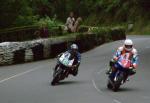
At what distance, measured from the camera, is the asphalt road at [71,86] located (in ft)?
57.6

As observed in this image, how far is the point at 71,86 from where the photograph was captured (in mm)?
21141

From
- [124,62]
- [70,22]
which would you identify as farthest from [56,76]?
[70,22]

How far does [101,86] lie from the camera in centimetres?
2080

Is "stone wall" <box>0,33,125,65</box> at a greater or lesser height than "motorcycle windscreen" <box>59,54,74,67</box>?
lesser

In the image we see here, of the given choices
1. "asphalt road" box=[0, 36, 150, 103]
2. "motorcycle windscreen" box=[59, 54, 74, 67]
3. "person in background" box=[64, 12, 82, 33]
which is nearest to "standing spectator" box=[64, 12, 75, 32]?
"person in background" box=[64, 12, 82, 33]

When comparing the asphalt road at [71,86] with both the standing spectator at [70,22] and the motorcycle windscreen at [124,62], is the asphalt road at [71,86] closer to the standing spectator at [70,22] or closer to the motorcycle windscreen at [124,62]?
the motorcycle windscreen at [124,62]

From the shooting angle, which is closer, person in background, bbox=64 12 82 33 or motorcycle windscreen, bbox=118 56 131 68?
motorcycle windscreen, bbox=118 56 131 68

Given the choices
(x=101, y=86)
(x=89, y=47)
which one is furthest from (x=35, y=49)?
(x=101, y=86)

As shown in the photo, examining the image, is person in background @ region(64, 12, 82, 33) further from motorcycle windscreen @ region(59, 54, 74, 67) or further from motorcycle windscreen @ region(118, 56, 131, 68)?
motorcycle windscreen @ region(118, 56, 131, 68)

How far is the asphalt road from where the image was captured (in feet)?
57.6

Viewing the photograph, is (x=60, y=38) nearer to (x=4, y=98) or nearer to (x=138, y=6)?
(x=4, y=98)

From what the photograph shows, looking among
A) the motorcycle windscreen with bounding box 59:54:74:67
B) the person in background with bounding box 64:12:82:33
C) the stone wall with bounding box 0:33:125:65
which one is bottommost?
the stone wall with bounding box 0:33:125:65

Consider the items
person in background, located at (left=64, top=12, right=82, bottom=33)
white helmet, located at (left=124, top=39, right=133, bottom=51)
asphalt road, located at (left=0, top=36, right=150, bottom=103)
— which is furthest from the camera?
person in background, located at (left=64, top=12, right=82, bottom=33)

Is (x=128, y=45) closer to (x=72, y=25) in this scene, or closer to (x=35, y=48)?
(x=35, y=48)
